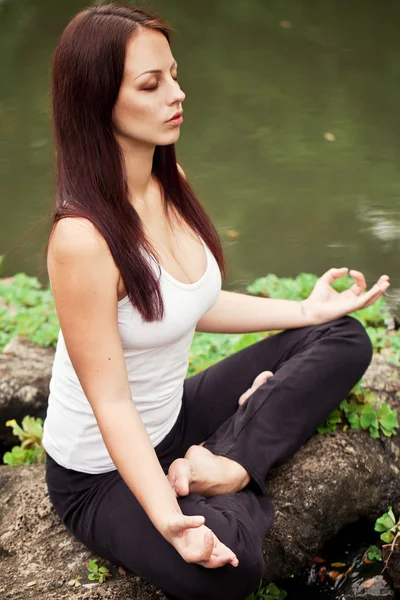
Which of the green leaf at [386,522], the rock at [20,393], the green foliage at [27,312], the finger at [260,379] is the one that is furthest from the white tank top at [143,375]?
the green foliage at [27,312]

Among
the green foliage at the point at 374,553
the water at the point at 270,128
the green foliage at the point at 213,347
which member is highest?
the green foliage at the point at 374,553

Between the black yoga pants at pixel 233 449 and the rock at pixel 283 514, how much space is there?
0.23 ft

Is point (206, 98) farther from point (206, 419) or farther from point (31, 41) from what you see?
point (206, 419)

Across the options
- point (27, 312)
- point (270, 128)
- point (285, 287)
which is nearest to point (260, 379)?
point (285, 287)

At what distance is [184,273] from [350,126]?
407 centimetres

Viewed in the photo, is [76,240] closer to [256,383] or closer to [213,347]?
[256,383]

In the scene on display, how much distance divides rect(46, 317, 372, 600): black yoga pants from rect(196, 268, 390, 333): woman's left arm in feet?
0.11

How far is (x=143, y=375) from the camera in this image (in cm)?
200

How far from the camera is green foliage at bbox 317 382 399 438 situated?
2348mm

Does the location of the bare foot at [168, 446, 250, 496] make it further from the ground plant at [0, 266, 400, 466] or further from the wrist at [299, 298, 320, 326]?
the wrist at [299, 298, 320, 326]

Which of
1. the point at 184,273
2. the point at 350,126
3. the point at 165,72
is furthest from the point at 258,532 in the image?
the point at 350,126

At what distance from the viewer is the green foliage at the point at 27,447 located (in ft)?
8.68

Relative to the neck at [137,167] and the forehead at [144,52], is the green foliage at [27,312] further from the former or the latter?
the forehead at [144,52]

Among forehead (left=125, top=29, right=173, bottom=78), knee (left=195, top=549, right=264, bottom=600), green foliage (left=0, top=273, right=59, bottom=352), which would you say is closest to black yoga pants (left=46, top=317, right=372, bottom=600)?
knee (left=195, top=549, right=264, bottom=600)
